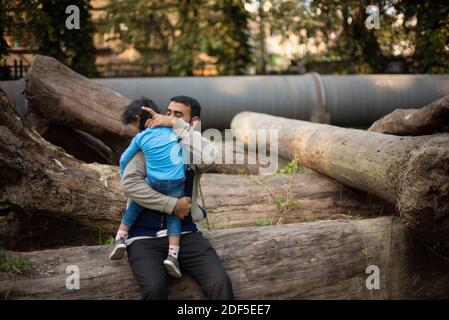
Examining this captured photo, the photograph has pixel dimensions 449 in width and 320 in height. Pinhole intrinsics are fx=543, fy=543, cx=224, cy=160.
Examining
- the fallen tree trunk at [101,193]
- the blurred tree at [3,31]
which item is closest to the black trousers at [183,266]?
the fallen tree trunk at [101,193]

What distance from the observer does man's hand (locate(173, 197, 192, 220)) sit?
3.03m

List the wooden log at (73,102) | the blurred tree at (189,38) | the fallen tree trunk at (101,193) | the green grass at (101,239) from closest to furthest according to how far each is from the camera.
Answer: the fallen tree trunk at (101,193)
the green grass at (101,239)
the wooden log at (73,102)
the blurred tree at (189,38)

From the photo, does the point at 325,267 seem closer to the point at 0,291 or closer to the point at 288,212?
the point at 288,212

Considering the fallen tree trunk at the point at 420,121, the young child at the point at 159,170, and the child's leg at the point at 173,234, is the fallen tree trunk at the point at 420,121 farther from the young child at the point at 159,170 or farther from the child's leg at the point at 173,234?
the child's leg at the point at 173,234

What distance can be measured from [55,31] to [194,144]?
33.6 feet

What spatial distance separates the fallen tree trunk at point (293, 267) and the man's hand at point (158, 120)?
0.77 meters

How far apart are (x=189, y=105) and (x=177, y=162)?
0.43 metres

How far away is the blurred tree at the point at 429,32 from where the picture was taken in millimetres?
12883

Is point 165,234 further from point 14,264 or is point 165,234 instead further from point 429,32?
point 429,32

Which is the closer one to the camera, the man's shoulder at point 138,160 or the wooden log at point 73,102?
the man's shoulder at point 138,160

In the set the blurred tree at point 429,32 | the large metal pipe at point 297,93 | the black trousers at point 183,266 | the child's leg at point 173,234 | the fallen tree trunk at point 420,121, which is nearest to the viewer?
the black trousers at point 183,266
